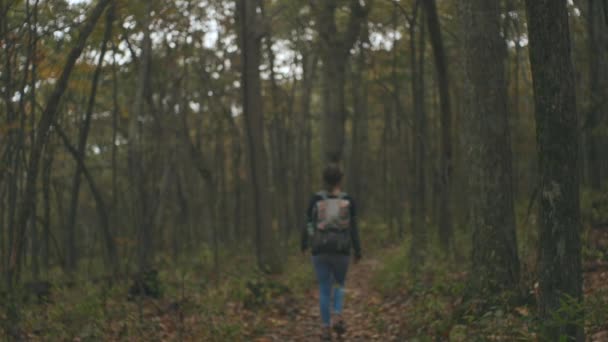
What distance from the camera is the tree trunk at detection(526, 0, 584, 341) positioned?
4.16 metres

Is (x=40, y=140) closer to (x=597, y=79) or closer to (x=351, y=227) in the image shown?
(x=351, y=227)

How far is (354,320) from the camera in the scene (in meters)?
9.34

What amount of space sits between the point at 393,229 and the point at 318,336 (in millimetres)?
16364

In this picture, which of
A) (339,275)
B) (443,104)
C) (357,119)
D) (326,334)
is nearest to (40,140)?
(339,275)

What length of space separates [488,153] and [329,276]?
7.65 ft

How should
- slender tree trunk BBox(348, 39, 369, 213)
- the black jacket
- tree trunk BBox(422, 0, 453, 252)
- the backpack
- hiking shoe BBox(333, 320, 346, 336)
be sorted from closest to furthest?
the backpack
the black jacket
hiking shoe BBox(333, 320, 346, 336)
tree trunk BBox(422, 0, 453, 252)
slender tree trunk BBox(348, 39, 369, 213)

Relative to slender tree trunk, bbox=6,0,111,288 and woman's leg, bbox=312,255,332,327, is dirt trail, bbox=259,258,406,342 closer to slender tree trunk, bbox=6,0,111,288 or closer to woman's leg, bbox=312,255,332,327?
woman's leg, bbox=312,255,332,327

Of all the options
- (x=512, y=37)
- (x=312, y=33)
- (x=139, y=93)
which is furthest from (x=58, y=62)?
(x=512, y=37)

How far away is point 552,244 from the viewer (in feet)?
14.4

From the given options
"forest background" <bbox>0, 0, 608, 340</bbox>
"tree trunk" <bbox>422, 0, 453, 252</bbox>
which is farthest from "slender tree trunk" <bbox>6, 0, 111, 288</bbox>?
"tree trunk" <bbox>422, 0, 453, 252</bbox>

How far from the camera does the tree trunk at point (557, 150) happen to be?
4.16 metres

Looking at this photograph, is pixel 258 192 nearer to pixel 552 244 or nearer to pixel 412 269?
pixel 412 269

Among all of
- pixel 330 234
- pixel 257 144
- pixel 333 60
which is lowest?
pixel 330 234

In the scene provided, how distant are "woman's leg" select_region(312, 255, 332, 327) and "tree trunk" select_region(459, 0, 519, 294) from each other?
167cm
